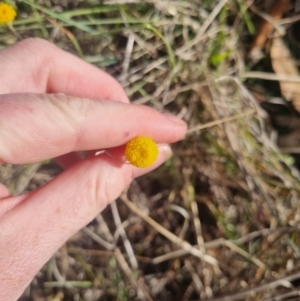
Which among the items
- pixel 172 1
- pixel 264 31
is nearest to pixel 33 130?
pixel 172 1

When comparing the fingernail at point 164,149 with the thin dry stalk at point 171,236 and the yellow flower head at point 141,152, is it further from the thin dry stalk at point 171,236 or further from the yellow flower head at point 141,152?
the thin dry stalk at point 171,236

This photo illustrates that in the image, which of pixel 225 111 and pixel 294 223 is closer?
pixel 294 223

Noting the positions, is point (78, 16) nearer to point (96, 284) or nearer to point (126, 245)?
point (126, 245)

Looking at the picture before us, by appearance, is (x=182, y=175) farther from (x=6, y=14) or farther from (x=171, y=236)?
(x=6, y=14)

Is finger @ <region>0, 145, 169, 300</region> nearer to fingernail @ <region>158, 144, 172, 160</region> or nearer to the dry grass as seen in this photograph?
fingernail @ <region>158, 144, 172, 160</region>

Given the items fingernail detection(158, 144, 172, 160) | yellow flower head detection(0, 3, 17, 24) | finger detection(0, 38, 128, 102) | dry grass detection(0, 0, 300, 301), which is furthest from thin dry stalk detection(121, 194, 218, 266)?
yellow flower head detection(0, 3, 17, 24)

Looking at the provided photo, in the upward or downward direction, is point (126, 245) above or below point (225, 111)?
below
